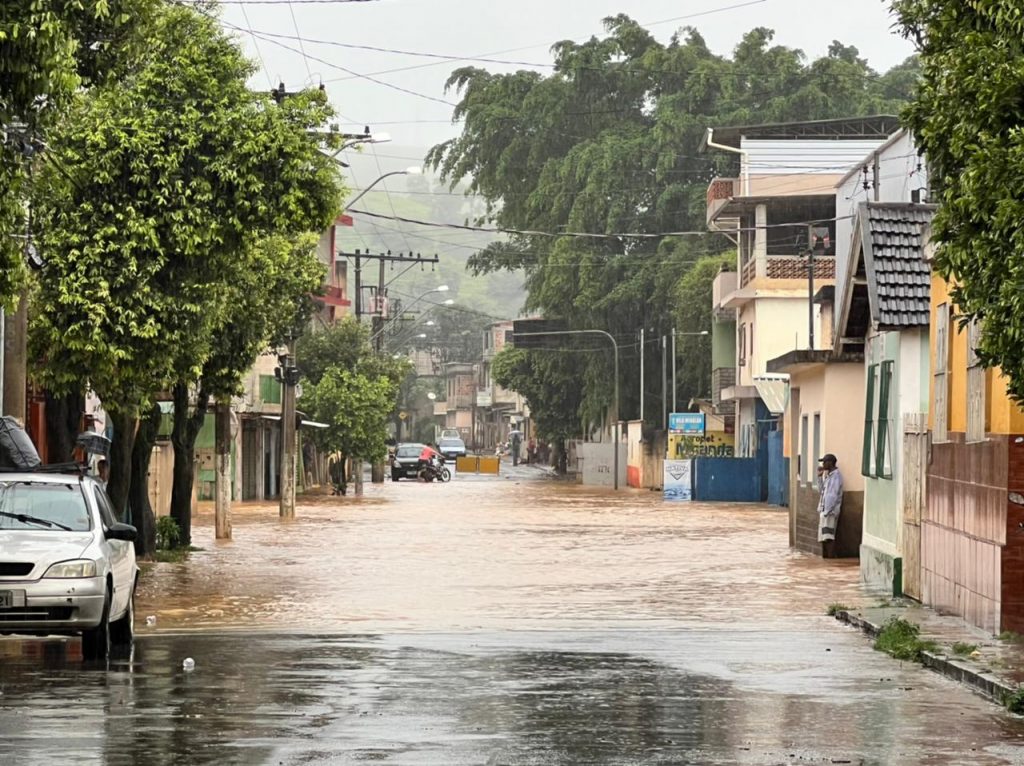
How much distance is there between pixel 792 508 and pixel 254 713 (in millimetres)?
25702

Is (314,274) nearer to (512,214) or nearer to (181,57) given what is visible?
(181,57)

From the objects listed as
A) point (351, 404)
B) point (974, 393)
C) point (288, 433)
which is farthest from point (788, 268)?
point (974, 393)

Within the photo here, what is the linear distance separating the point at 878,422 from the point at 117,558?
1287cm

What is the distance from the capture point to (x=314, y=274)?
38344 mm

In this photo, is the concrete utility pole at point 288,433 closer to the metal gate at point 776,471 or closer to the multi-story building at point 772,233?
the metal gate at point 776,471

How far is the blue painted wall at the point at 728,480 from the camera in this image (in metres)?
66.0

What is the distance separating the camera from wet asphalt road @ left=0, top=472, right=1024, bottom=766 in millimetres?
11500

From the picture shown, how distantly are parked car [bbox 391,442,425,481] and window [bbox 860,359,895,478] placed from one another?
59.9m

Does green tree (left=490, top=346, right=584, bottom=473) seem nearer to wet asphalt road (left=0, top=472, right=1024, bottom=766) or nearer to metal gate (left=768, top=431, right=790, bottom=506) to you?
metal gate (left=768, top=431, right=790, bottom=506)

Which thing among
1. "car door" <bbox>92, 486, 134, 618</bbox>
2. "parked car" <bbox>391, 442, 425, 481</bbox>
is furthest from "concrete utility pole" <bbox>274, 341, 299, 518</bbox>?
"parked car" <bbox>391, 442, 425, 481</bbox>

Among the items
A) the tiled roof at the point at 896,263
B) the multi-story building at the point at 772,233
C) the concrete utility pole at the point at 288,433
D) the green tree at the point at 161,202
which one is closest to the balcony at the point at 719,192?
the multi-story building at the point at 772,233

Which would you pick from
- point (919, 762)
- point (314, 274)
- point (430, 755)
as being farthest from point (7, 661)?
point (314, 274)

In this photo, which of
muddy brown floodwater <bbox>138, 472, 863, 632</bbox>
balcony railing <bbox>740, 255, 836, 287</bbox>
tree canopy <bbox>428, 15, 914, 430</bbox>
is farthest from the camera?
tree canopy <bbox>428, 15, 914, 430</bbox>

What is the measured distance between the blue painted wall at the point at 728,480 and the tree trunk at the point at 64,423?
→ 4031 centimetres
